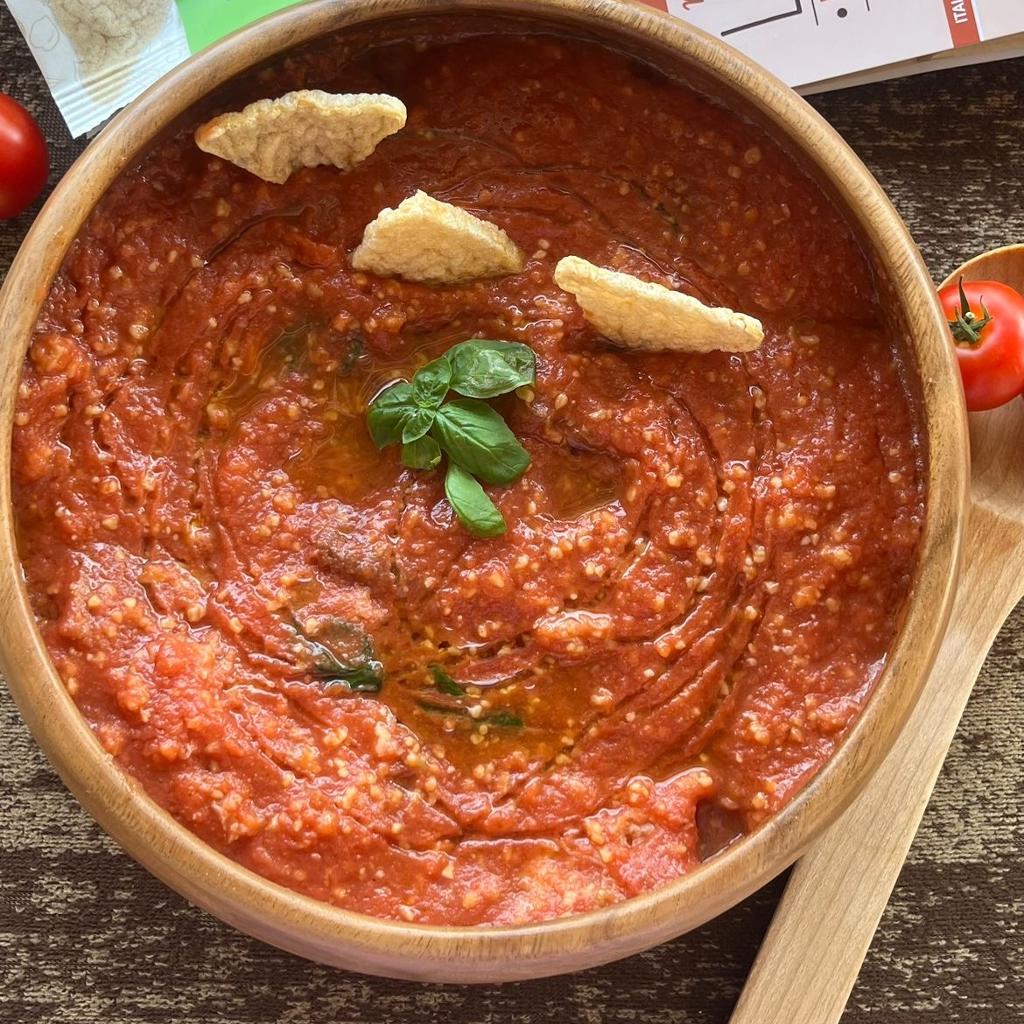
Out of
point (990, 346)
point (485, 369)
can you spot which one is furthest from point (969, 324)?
point (485, 369)

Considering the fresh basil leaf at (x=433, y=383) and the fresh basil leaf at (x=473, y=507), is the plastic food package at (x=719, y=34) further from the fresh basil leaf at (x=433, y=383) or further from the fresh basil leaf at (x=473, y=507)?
the fresh basil leaf at (x=473, y=507)

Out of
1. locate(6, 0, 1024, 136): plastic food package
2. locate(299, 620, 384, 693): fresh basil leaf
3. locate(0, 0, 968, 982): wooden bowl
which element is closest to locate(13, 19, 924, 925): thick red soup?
locate(299, 620, 384, 693): fresh basil leaf

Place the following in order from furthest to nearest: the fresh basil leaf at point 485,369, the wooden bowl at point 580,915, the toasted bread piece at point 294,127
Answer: the fresh basil leaf at point 485,369 → the toasted bread piece at point 294,127 → the wooden bowl at point 580,915

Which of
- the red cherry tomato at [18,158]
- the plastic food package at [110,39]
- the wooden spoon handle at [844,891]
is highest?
the plastic food package at [110,39]

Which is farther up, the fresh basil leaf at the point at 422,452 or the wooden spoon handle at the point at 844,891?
the fresh basil leaf at the point at 422,452

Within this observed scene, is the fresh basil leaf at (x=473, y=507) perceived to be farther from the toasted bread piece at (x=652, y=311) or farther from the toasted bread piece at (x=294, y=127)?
the toasted bread piece at (x=294, y=127)

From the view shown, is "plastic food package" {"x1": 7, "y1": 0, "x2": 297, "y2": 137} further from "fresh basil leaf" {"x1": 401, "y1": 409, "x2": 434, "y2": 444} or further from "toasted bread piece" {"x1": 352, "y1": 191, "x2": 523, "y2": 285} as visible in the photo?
"fresh basil leaf" {"x1": 401, "y1": 409, "x2": 434, "y2": 444}

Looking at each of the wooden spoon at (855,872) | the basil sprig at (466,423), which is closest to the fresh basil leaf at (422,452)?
the basil sprig at (466,423)

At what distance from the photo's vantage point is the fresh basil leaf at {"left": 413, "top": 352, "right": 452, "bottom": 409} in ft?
7.65

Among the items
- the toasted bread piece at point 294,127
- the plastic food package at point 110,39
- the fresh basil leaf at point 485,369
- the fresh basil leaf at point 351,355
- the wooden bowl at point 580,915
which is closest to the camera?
the wooden bowl at point 580,915

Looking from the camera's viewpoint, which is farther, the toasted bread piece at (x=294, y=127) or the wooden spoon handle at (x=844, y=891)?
the wooden spoon handle at (x=844, y=891)

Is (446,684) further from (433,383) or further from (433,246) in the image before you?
(433,246)

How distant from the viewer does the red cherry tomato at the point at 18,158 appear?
2508mm

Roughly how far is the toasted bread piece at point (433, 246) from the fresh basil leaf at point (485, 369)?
0.47 feet
